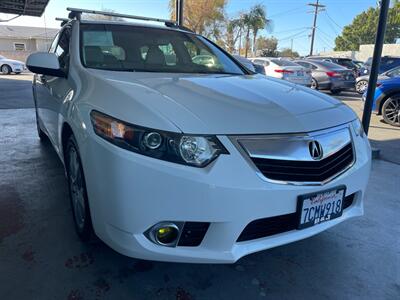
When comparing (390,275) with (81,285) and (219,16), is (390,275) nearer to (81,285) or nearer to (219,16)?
(81,285)

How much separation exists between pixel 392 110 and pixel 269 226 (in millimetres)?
6845

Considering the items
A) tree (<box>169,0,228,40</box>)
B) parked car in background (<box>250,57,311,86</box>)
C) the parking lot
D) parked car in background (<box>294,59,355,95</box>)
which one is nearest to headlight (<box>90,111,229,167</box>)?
the parking lot

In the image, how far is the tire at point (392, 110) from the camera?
7520mm

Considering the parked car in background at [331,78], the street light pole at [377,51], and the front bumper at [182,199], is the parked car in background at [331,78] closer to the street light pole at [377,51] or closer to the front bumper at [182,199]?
the street light pole at [377,51]

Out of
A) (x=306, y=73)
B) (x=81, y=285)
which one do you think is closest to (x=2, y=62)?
(x=306, y=73)

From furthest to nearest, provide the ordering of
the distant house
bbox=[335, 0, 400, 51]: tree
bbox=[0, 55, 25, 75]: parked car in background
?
bbox=[335, 0, 400, 51]: tree
the distant house
bbox=[0, 55, 25, 75]: parked car in background

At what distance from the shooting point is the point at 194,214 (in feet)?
5.74

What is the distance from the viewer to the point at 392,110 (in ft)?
25.0

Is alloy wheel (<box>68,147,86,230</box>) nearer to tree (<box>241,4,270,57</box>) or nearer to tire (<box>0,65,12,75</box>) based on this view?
tire (<box>0,65,12,75</box>)

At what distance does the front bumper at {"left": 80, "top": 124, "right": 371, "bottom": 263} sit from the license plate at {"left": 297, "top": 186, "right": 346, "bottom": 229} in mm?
54

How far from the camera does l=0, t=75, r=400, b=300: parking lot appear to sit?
2.11 metres

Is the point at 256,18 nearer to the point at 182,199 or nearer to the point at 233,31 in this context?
the point at 233,31

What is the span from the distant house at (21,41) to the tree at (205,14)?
42.0ft

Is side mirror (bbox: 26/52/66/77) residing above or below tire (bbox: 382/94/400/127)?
above
